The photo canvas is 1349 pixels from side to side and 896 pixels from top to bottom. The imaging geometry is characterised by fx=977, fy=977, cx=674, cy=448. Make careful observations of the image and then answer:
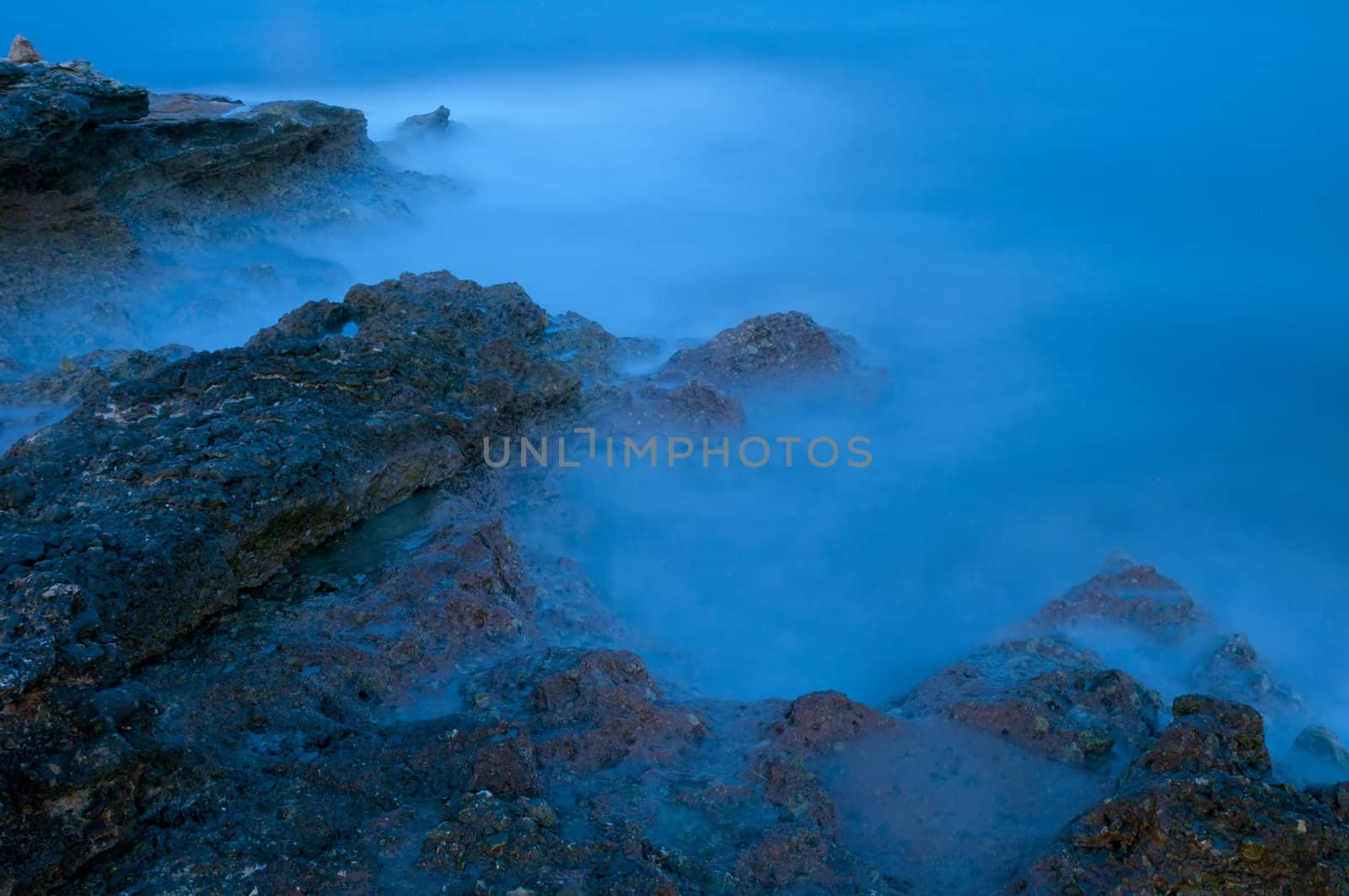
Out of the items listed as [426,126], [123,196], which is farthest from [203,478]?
[426,126]

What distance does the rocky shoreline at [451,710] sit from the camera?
1.87 meters

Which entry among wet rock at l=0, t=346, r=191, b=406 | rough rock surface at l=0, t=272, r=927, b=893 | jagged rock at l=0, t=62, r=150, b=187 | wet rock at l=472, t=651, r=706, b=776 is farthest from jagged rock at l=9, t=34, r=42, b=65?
wet rock at l=472, t=651, r=706, b=776

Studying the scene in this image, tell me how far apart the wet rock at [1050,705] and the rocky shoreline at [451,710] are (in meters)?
0.01

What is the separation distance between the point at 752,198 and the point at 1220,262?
11.7 feet

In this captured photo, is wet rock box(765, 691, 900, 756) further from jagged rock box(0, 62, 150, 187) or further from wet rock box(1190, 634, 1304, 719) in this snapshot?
jagged rock box(0, 62, 150, 187)

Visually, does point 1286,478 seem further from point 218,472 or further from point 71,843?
point 71,843

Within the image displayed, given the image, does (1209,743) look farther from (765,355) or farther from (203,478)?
(765,355)

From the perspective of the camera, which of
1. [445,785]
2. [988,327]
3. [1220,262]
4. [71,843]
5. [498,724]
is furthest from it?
[1220,262]

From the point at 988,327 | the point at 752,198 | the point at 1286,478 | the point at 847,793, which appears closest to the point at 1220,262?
the point at 988,327

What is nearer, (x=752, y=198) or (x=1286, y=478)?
(x=1286, y=478)

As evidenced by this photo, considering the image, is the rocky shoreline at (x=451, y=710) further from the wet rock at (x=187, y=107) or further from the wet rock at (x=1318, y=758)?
the wet rock at (x=187, y=107)

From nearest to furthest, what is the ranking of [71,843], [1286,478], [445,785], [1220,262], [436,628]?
1. [71,843]
2. [445,785]
3. [436,628]
4. [1286,478]
5. [1220,262]

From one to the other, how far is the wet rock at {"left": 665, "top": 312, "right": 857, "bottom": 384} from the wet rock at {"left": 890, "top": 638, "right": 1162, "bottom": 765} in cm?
208

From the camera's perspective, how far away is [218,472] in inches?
111
